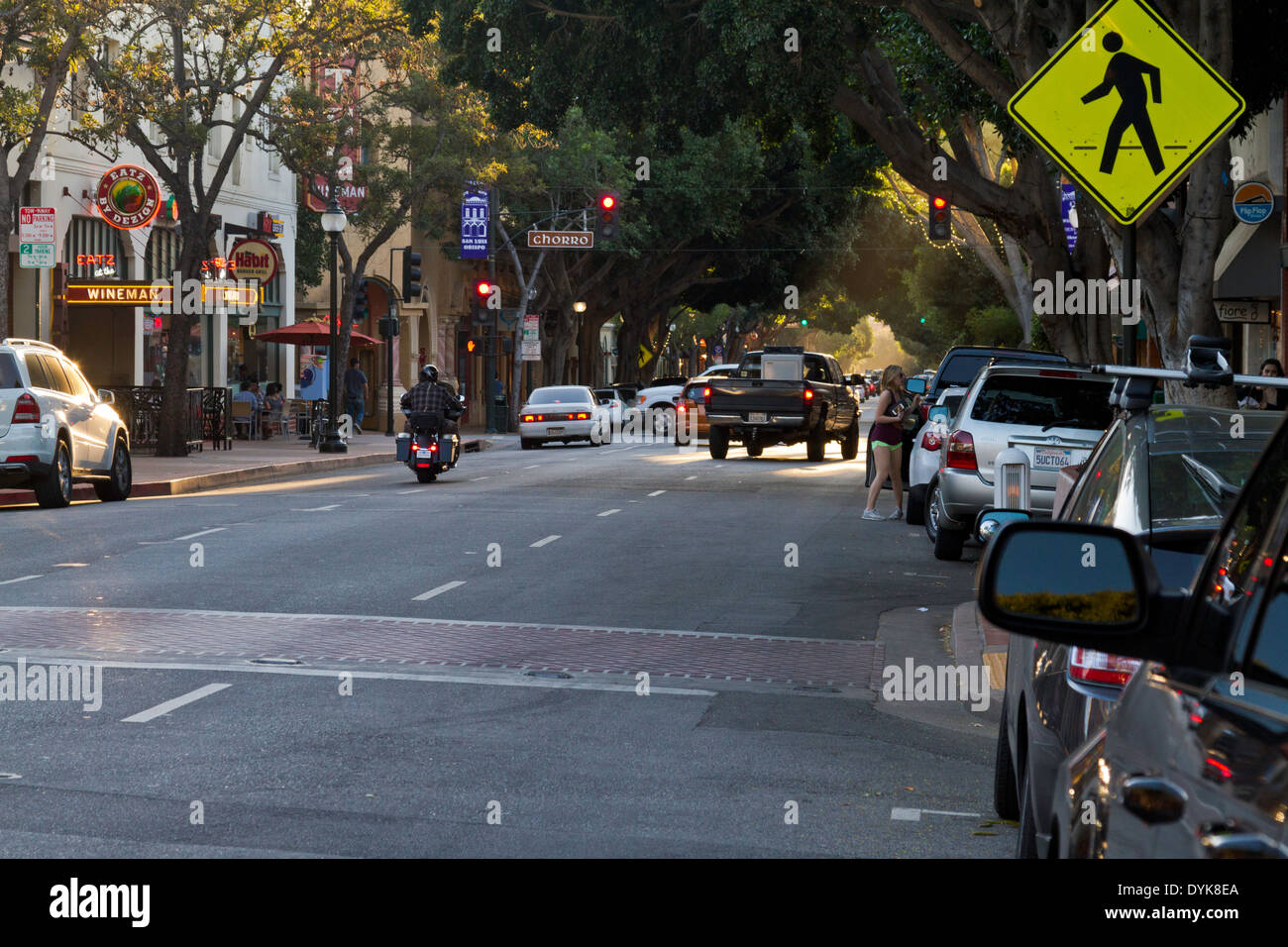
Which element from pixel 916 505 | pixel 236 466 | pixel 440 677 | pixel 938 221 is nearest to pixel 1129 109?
pixel 440 677

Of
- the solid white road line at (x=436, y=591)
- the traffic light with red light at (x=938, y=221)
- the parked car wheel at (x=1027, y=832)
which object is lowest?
the solid white road line at (x=436, y=591)

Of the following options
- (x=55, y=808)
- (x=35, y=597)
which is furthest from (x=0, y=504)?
(x=55, y=808)

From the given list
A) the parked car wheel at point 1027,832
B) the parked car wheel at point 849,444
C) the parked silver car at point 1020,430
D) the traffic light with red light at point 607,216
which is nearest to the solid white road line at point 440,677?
the parked car wheel at point 1027,832

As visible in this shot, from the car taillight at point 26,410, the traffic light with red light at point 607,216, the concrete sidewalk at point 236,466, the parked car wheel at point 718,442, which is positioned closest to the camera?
the car taillight at point 26,410

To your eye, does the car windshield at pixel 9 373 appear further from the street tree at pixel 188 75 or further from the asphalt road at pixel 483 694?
the street tree at pixel 188 75

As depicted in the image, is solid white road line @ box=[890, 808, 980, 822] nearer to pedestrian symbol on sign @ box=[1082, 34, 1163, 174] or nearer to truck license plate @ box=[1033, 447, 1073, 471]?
pedestrian symbol on sign @ box=[1082, 34, 1163, 174]

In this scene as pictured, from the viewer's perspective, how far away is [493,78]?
99.3 feet

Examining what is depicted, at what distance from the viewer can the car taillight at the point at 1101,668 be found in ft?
12.5

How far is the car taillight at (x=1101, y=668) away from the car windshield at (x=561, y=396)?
1538 inches

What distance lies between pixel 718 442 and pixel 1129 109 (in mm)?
24738

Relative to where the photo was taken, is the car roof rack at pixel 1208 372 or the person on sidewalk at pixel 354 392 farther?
the person on sidewalk at pixel 354 392

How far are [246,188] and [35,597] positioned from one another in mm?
33972

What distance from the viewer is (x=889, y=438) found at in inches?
845
